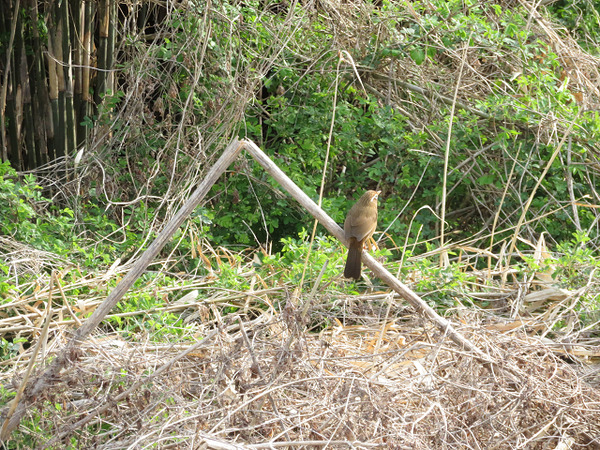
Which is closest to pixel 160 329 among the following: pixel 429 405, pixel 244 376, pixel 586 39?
pixel 244 376

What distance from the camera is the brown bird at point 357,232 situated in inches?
132

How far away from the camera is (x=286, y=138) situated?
5680mm

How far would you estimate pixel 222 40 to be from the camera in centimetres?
526

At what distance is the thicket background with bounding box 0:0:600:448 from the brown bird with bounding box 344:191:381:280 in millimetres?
534

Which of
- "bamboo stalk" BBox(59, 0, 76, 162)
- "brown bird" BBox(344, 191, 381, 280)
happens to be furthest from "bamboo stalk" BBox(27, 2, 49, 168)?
"brown bird" BBox(344, 191, 381, 280)

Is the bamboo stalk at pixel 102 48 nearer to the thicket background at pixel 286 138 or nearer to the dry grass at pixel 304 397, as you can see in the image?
the thicket background at pixel 286 138

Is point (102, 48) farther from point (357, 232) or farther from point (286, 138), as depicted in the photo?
point (357, 232)

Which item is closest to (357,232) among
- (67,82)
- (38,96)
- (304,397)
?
(304,397)

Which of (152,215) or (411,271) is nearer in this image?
(411,271)

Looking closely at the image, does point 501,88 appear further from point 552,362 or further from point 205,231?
point 552,362

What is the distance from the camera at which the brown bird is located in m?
3.37

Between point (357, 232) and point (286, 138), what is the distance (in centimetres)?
241

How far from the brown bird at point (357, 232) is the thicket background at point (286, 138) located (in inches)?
21.0

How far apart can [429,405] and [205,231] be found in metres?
2.41
